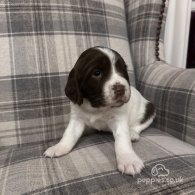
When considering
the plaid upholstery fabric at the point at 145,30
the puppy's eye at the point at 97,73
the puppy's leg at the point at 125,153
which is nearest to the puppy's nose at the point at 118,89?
the puppy's eye at the point at 97,73

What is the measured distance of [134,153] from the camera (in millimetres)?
1368

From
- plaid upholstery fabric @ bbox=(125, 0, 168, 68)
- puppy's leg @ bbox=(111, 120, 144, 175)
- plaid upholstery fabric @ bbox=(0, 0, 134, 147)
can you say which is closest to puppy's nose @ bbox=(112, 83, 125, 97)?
puppy's leg @ bbox=(111, 120, 144, 175)

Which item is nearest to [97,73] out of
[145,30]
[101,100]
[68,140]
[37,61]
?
[101,100]

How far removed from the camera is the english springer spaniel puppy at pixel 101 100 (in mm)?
1414

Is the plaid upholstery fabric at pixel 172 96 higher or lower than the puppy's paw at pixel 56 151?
higher

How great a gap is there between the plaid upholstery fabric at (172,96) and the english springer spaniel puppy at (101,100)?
233mm

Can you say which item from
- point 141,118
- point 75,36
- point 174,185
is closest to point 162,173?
point 174,185

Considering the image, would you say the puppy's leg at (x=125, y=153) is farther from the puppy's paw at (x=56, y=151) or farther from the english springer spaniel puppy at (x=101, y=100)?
the puppy's paw at (x=56, y=151)

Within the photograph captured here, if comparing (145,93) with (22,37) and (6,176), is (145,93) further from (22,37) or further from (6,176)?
(6,176)

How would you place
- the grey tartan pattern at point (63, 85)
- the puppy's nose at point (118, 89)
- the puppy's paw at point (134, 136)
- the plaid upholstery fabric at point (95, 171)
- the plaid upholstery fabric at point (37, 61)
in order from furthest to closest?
the plaid upholstery fabric at point (37, 61) < the puppy's paw at point (134, 136) < the puppy's nose at point (118, 89) < the grey tartan pattern at point (63, 85) < the plaid upholstery fabric at point (95, 171)

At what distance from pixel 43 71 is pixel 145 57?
726 millimetres

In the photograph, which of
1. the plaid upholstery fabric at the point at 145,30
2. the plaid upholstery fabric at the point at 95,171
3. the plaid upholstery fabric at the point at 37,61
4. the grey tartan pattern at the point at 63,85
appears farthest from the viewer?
the plaid upholstery fabric at the point at 145,30

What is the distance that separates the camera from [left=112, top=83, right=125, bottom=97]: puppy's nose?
4.62ft

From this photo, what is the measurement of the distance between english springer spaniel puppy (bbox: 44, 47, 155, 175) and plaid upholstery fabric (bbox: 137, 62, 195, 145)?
0.23 metres
